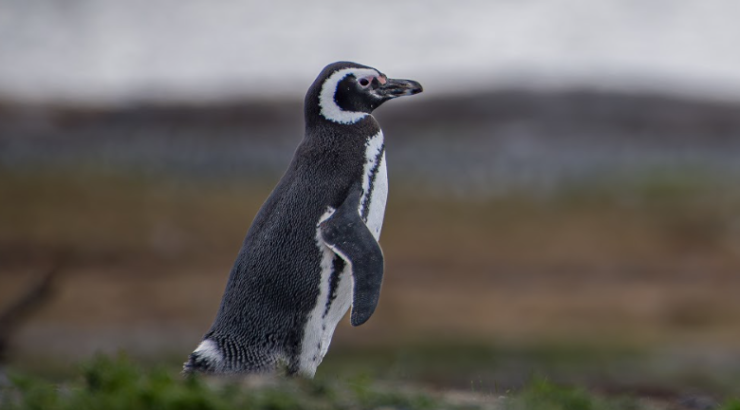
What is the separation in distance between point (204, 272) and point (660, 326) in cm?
930

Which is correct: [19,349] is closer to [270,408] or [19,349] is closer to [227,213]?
[227,213]

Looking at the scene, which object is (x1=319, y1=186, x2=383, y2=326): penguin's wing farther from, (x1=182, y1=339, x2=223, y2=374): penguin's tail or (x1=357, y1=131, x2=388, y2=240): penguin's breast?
(x1=182, y1=339, x2=223, y2=374): penguin's tail

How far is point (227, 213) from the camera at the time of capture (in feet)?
75.5

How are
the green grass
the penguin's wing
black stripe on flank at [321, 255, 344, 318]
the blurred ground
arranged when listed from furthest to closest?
the blurred ground
black stripe on flank at [321, 255, 344, 318]
the penguin's wing
the green grass

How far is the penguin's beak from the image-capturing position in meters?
5.80

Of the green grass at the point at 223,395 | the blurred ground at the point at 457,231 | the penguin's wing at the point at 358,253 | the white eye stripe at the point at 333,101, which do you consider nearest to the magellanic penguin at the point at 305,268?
the penguin's wing at the point at 358,253

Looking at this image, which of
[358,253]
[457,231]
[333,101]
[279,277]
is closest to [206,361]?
[279,277]

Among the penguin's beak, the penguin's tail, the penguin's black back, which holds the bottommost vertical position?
the penguin's tail

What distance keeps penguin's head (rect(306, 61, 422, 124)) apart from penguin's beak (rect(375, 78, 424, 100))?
44 millimetres

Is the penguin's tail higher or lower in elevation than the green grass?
higher

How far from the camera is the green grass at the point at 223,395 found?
3.78 metres

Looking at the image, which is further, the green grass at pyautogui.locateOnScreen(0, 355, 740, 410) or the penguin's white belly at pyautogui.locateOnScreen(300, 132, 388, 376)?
the penguin's white belly at pyautogui.locateOnScreen(300, 132, 388, 376)

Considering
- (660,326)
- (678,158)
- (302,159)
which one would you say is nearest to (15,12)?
(678,158)

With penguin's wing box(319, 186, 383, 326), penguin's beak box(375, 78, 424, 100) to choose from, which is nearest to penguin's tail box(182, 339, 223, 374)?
penguin's wing box(319, 186, 383, 326)
